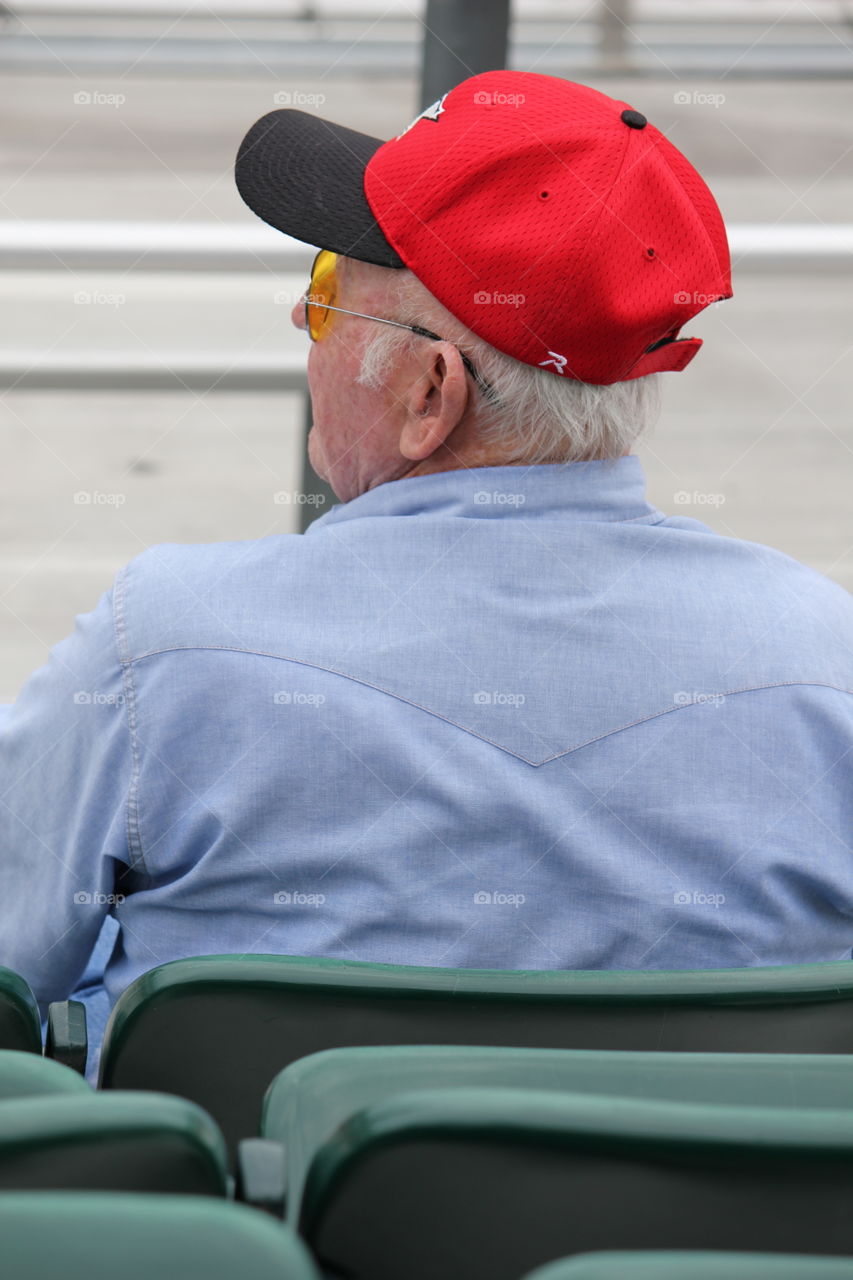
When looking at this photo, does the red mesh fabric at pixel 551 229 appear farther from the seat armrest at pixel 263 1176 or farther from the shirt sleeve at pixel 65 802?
the seat armrest at pixel 263 1176

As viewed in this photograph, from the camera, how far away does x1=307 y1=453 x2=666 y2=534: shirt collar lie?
99cm

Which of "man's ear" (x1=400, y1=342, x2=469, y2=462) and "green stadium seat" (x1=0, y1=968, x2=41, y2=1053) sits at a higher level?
"man's ear" (x1=400, y1=342, x2=469, y2=462)

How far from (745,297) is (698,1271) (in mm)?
4251

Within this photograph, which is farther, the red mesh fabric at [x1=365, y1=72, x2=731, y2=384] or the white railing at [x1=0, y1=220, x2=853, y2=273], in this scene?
the white railing at [x1=0, y1=220, x2=853, y2=273]

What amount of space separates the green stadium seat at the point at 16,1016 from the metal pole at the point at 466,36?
1457 millimetres

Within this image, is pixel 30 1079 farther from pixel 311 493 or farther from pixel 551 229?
pixel 311 493

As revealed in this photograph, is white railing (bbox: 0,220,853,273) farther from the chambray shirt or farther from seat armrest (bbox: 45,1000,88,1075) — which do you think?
seat armrest (bbox: 45,1000,88,1075)

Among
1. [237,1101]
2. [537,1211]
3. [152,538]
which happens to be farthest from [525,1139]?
[152,538]

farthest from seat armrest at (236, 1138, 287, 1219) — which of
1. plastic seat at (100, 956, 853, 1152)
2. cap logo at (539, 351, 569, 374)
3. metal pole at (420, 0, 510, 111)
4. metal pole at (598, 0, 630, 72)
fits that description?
metal pole at (598, 0, 630, 72)

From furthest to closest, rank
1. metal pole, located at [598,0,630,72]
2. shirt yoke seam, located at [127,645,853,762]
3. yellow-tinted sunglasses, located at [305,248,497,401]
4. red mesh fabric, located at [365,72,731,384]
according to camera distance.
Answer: metal pole, located at [598,0,630,72] < yellow-tinted sunglasses, located at [305,248,497,401] < red mesh fabric, located at [365,72,731,384] < shirt yoke seam, located at [127,645,853,762]

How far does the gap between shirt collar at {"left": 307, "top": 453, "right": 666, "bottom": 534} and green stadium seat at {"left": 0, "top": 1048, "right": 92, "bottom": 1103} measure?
0.49m

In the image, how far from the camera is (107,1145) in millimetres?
488

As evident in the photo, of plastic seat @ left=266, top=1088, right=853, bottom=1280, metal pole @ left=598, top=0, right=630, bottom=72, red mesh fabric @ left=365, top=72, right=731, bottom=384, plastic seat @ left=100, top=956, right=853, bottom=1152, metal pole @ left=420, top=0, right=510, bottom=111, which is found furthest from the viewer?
metal pole @ left=598, top=0, right=630, bottom=72

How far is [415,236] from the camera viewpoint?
1038 mm
